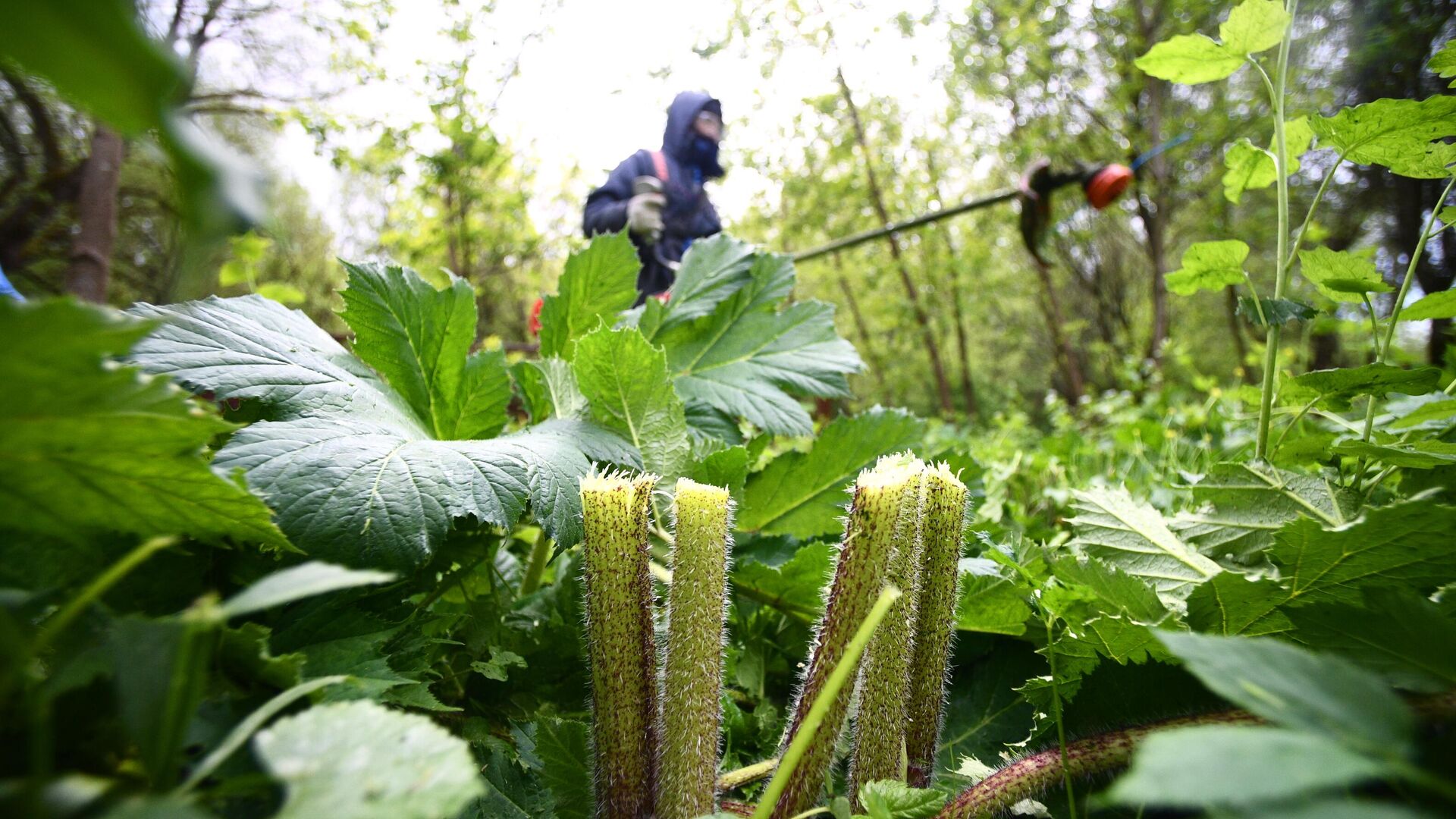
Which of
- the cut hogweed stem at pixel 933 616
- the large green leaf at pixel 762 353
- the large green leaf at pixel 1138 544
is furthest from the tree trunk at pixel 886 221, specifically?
the cut hogweed stem at pixel 933 616

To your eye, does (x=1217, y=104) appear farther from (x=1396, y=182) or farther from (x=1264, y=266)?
(x=1396, y=182)

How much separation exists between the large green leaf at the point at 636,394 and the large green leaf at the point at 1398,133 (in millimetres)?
789

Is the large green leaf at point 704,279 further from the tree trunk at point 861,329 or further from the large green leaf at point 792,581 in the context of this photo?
the tree trunk at point 861,329

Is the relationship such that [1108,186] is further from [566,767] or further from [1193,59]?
[566,767]

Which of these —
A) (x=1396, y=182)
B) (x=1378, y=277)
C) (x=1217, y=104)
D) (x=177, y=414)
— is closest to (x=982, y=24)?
(x=1217, y=104)

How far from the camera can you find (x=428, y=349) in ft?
2.81

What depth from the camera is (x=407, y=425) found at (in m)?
0.78

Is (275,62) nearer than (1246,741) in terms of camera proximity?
No

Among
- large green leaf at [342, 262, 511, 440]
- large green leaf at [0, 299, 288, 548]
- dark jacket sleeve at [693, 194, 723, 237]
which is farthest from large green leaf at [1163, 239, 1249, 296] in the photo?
dark jacket sleeve at [693, 194, 723, 237]

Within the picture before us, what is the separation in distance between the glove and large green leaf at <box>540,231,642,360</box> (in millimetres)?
3527

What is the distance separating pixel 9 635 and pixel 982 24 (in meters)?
13.6

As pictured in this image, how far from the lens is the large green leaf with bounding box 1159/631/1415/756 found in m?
0.27

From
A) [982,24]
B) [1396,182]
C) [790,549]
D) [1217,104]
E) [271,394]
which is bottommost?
[790,549]

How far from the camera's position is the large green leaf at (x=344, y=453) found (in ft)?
1.76
